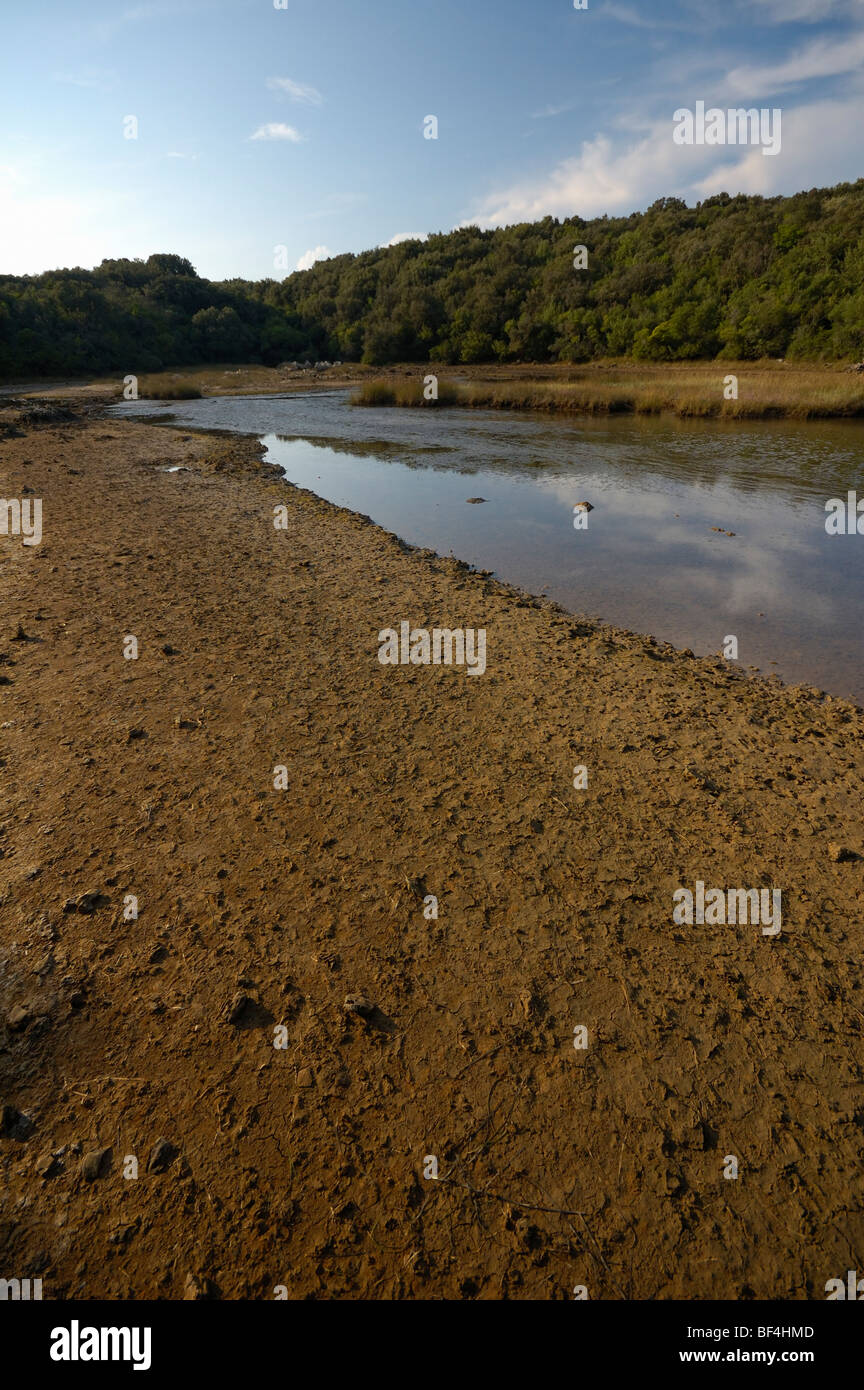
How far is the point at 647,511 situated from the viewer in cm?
1365

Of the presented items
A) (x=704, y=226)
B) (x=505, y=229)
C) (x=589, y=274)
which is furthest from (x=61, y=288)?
(x=704, y=226)

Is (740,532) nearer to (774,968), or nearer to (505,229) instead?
Answer: (774,968)

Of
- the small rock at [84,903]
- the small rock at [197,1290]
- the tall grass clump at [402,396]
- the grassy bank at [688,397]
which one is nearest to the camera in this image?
the small rock at [197,1290]

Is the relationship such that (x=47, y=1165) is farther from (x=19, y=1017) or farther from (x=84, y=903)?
(x=84, y=903)

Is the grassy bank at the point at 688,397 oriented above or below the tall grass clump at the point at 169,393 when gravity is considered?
below

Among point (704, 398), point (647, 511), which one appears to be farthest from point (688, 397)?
point (647, 511)

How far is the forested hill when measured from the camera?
48031mm

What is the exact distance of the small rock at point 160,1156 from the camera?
2.40m

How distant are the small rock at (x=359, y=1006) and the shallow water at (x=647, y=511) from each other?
18.9ft

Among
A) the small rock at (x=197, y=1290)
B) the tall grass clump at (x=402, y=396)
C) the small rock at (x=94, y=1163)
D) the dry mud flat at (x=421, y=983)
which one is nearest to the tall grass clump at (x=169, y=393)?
the tall grass clump at (x=402, y=396)

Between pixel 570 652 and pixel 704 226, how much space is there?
8178 cm

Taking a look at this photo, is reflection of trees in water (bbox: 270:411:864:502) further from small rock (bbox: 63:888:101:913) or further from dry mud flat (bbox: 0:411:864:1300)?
small rock (bbox: 63:888:101:913)

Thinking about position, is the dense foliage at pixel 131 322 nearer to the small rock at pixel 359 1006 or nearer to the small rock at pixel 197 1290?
the small rock at pixel 359 1006

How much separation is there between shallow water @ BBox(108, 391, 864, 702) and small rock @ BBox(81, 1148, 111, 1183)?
6922 millimetres
